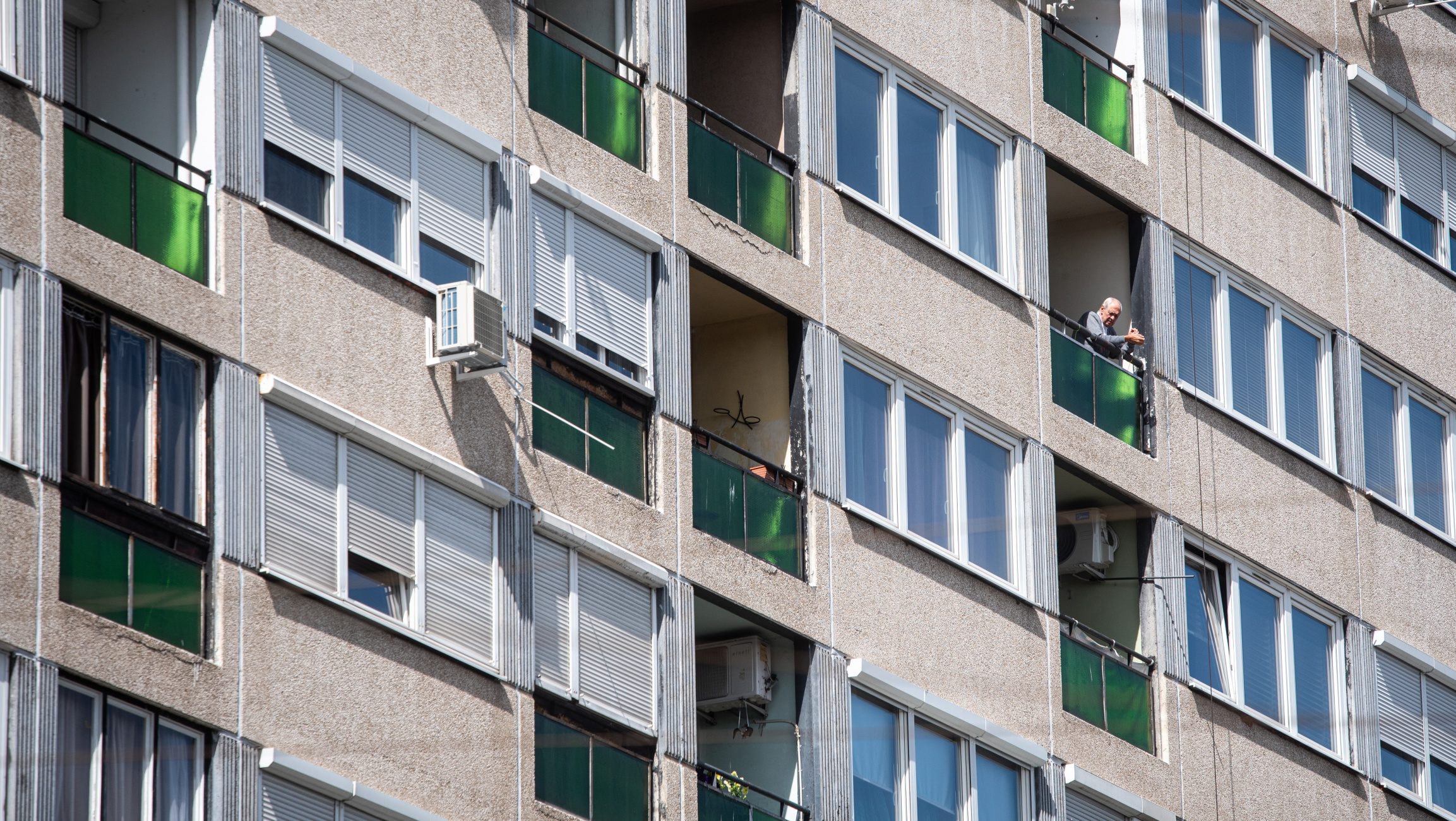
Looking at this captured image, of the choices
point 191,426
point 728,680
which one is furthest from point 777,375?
point 191,426

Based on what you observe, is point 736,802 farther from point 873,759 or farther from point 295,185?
point 295,185

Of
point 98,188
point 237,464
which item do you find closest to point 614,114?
point 237,464

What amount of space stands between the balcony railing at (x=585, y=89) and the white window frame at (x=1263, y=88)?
28.0 feet

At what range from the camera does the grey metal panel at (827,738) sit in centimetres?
2980

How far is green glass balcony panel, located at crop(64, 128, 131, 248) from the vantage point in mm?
24297

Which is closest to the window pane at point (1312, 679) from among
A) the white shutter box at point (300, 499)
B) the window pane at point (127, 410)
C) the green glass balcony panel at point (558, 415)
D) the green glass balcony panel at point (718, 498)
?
the green glass balcony panel at point (718, 498)

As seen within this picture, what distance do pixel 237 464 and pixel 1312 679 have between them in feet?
49.7

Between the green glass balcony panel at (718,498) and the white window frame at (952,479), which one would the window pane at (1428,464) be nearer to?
the white window frame at (952,479)

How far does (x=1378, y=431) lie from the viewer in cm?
3869

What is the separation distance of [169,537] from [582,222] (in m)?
5.81

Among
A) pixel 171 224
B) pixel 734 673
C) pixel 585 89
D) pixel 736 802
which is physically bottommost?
pixel 736 802

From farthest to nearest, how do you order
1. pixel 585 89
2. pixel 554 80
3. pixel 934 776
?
pixel 934 776, pixel 585 89, pixel 554 80

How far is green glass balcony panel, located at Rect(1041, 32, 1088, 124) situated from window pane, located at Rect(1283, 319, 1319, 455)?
3.98 m

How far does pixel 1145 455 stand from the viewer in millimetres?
34812
